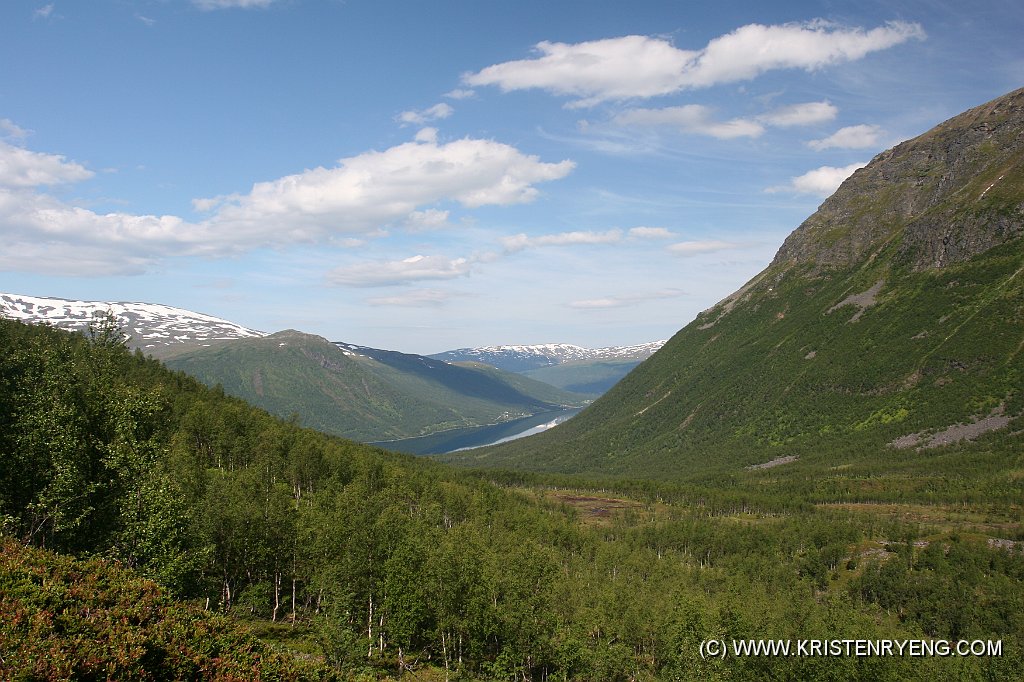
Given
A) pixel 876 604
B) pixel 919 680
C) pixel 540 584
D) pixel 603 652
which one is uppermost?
pixel 540 584

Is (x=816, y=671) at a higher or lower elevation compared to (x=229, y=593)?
lower

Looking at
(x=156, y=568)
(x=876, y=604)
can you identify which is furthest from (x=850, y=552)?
(x=156, y=568)

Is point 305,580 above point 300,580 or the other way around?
above

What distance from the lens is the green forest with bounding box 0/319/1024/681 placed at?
2244 centimetres

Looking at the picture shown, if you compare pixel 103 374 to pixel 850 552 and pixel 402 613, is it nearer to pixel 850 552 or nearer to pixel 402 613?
pixel 402 613

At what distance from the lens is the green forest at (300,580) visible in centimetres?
2244

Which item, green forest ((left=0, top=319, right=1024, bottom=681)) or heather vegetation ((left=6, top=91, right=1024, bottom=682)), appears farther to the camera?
heather vegetation ((left=6, top=91, right=1024, bottom=682))

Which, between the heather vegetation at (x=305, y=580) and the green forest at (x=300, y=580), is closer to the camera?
the green forest at (x=300, y=580)

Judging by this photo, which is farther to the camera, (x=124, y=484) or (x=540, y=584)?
(x=540, y=584)

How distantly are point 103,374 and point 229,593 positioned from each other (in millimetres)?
30988

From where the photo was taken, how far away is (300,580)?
67688 mm

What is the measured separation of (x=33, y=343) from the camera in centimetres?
4294

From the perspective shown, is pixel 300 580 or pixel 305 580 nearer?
pixel 305 580

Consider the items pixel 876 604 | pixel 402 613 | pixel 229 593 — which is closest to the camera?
pixel 402 613
